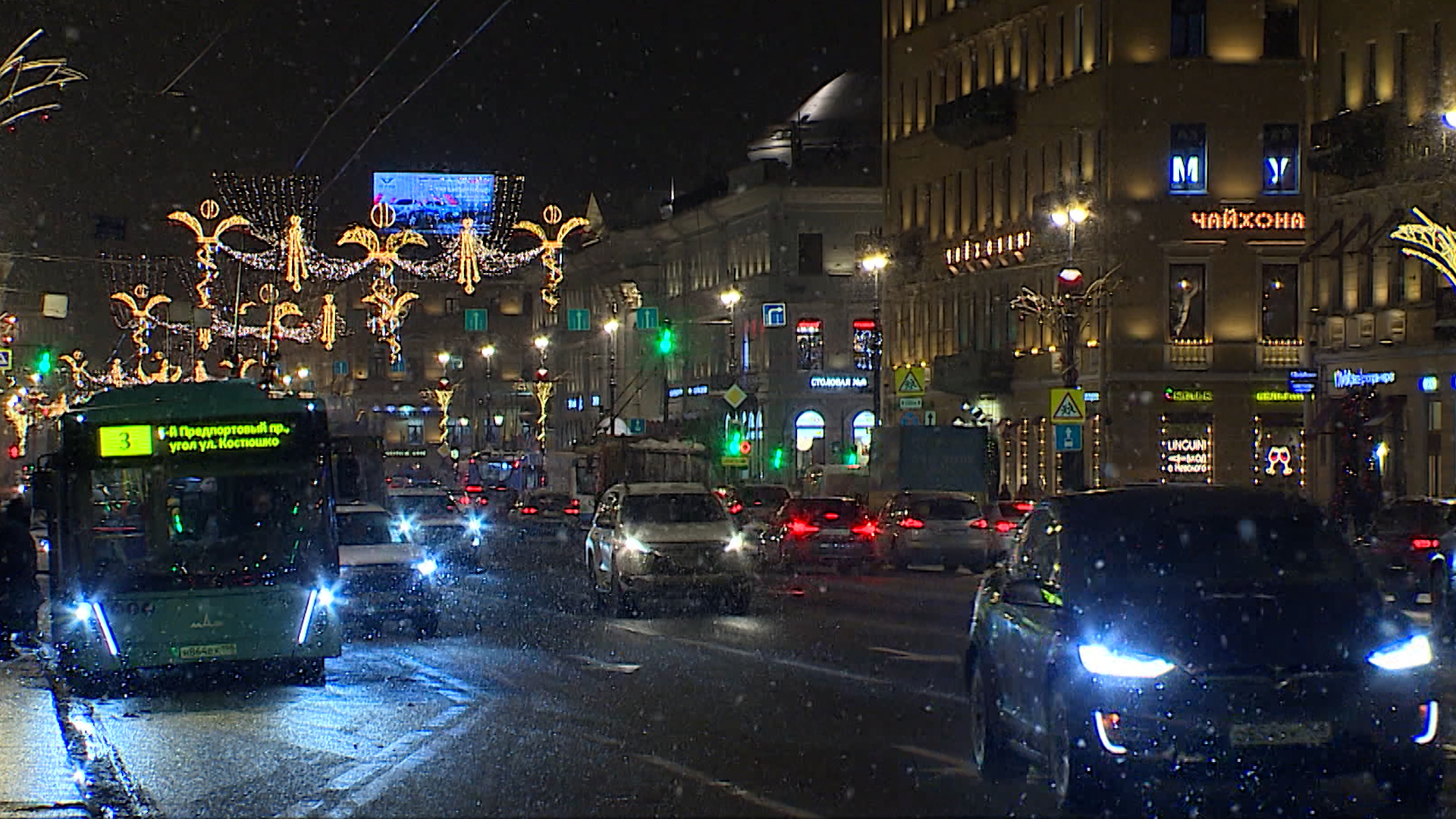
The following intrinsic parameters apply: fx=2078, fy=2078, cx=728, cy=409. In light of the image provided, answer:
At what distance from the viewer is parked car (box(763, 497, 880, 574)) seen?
4062 cm

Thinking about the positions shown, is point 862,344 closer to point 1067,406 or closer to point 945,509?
point 1067,406

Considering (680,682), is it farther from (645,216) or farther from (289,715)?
(645,216)

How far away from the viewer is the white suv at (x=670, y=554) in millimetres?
28000

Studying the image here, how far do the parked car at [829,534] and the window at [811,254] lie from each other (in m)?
44.0

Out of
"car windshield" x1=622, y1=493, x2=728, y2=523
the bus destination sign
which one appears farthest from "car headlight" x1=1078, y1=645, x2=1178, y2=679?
"car windshield" x1=622, y1=493, x2=728, y2=523

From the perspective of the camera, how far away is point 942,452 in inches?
2010

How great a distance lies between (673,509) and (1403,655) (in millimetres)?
18844

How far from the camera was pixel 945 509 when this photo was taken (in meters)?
39.6

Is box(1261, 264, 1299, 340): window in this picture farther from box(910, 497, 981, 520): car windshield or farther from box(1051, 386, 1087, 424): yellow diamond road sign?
box(910, 497, 981, 520): car windshield

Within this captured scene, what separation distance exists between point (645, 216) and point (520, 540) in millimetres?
48967

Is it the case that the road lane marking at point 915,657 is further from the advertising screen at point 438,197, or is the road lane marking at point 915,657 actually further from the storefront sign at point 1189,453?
the advertising screen at point 438,197

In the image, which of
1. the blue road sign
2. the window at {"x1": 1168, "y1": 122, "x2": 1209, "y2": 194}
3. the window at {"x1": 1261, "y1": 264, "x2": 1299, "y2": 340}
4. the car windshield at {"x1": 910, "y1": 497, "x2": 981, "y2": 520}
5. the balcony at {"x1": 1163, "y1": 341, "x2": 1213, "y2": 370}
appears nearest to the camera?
the car windshield at {"x1": 910, "y1": 497, "x2": 981, "y2": 520}

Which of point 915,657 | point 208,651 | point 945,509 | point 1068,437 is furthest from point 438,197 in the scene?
point 208,651

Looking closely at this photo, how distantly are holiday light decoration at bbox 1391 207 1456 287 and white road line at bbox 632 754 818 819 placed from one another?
23389mm
